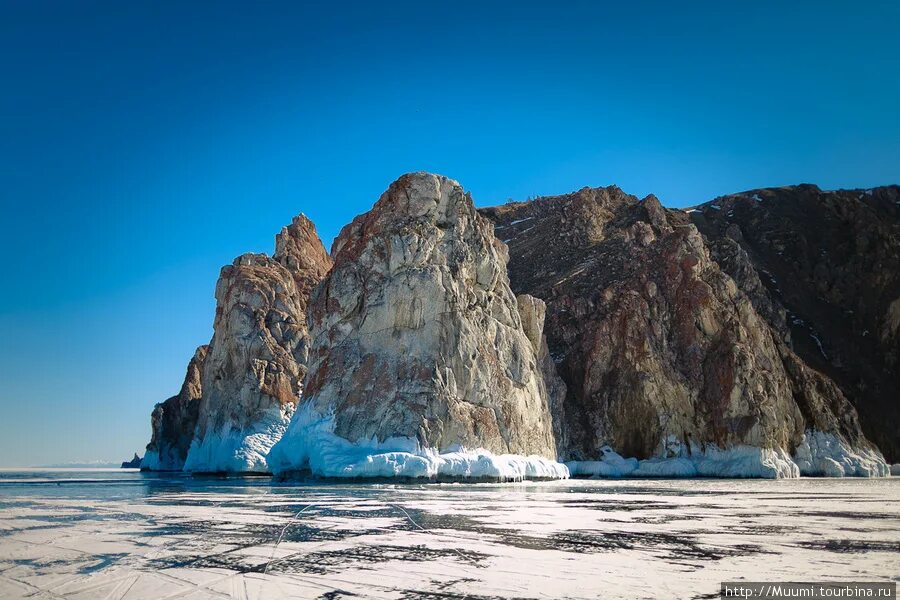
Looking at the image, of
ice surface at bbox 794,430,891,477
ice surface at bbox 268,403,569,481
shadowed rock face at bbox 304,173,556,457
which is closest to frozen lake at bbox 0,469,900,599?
ice surface at bbox 268,403,569,481

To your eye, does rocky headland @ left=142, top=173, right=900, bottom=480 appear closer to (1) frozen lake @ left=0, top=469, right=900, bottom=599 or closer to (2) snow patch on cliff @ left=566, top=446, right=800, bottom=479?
(2) snow patch on cliff @ left=566, top=446, right=800, bottom=479

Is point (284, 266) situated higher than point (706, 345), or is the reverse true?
point (284, 266)

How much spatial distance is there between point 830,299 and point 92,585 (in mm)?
119620

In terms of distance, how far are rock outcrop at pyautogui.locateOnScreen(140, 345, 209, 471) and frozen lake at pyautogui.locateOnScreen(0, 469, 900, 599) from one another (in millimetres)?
101470

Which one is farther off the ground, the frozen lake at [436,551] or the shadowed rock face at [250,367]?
the shadowed rock face at [250,367]

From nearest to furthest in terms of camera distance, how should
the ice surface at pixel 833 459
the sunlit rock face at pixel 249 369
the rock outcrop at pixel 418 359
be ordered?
the rock outcrop at pixel 418 359, the ice surface at pixel 833 459, the sunlit rock face at pixel 249 369

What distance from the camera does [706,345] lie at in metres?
81.5

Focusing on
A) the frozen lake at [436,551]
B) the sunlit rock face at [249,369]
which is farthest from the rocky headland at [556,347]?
the frozen lake at [436,551]

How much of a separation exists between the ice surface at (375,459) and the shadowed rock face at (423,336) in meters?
0.85

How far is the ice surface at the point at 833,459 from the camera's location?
244 feet

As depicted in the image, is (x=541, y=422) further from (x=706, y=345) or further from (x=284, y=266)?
(x=284, y=266)

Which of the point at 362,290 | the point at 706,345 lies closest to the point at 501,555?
the point at 362,290

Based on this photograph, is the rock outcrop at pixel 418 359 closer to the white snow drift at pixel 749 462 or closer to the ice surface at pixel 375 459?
the ice surface at pixel 375 459

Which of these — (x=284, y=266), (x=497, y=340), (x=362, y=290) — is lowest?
(x=497, y=340)
